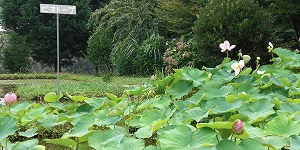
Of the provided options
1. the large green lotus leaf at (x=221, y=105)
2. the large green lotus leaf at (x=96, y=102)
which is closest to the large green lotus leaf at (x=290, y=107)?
the large green lotus leaf at (x=221, y=105)

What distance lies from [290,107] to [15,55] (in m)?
11.7

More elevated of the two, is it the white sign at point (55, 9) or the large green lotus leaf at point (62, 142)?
the white sign at point (55, 9)

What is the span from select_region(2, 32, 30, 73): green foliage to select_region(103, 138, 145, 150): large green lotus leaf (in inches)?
464

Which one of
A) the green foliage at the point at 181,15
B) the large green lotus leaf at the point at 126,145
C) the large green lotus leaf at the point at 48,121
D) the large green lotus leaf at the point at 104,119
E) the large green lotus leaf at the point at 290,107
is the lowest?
the large green lotus leaf at the point at 48,121

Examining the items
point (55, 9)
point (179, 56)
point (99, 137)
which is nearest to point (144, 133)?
point (99, 137)

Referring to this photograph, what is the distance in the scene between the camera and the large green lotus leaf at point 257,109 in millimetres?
1240

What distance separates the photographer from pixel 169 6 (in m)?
8.71

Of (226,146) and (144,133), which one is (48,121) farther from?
(226,146)

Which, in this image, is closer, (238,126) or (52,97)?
(238,126)

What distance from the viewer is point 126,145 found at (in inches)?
37.6

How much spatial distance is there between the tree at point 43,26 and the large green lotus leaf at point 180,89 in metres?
11.4

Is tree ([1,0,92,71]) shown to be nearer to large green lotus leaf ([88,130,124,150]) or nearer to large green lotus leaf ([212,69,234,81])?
large green lotus leaf ([212,69,234,81])

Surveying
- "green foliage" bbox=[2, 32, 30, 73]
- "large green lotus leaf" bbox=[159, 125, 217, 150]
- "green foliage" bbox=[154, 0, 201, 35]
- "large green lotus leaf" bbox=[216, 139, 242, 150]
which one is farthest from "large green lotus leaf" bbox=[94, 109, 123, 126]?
"green foliage" bbox=[2, 32, 30, 73]

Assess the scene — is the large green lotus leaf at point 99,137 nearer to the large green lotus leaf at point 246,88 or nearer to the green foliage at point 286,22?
the large green lotus leaf at point 246,88
